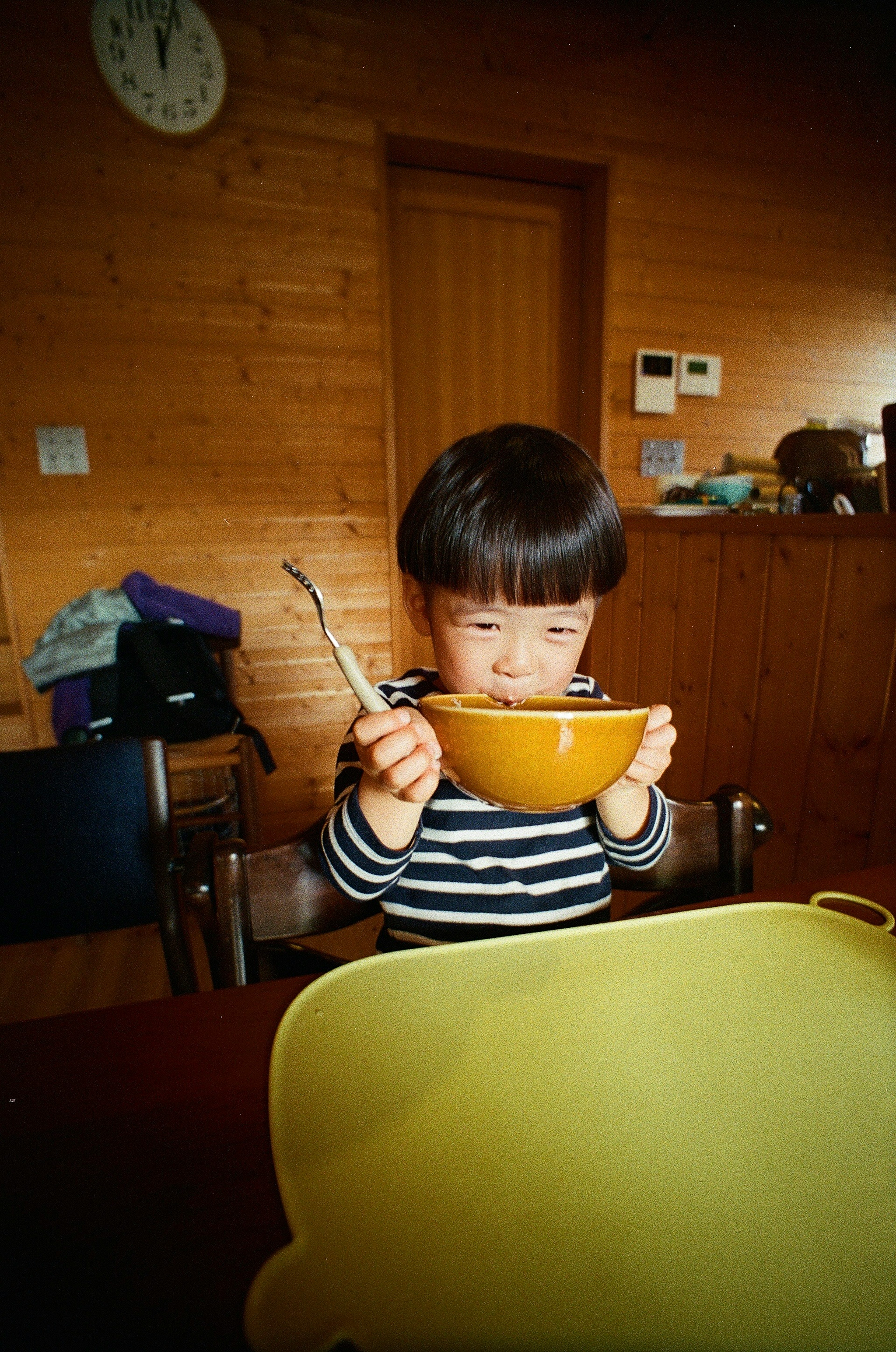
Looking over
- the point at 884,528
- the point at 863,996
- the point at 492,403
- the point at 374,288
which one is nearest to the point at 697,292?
the point at 492,403

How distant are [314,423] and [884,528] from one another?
6.80 ft

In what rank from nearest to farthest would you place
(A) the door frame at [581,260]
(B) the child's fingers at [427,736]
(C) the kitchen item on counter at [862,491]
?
(B) the child's fingers at [427,736] < (C) the kitchen item on counter at [862,491] < (A) the door frame at [581,260]

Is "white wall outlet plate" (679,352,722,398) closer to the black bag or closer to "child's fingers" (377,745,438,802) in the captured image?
the black bag

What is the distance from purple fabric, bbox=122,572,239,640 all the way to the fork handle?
6.12 ft

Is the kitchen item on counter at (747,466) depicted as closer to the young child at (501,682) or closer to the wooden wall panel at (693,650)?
the wooden wall panel at (693,650)

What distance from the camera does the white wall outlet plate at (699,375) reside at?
10.1 feet

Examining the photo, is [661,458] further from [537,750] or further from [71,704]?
[537,750]

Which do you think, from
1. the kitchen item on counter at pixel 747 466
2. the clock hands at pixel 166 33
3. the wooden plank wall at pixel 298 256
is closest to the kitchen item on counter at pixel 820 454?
the kitchen item on counter at pixel 747 466

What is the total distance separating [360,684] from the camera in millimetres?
410

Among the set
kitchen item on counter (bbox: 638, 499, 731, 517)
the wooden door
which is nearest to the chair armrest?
kitchen item on counter (bbox: 638, 499, 731, 517)

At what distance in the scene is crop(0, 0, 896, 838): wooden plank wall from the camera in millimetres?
2332

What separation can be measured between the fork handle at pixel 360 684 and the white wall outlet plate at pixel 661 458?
2980 millimetres

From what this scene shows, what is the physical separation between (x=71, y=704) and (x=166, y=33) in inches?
87.7

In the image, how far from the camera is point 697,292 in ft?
10.0
